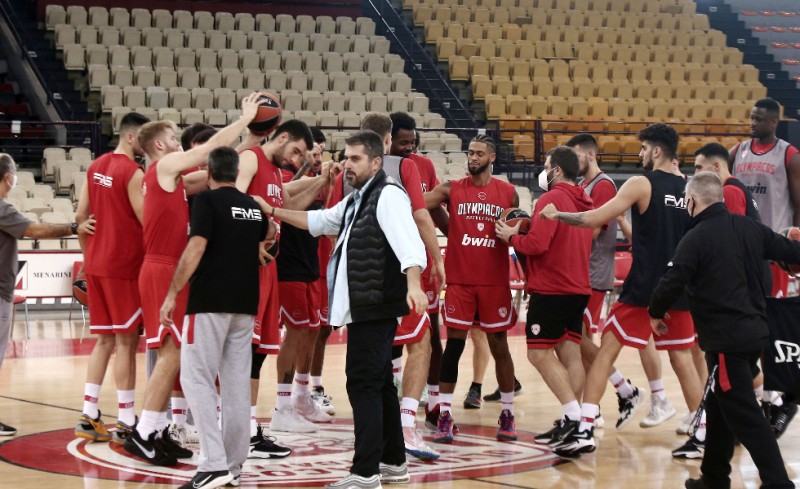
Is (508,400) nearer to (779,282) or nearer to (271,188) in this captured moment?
(271,188)

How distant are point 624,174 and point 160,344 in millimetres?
15227

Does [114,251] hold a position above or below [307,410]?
above

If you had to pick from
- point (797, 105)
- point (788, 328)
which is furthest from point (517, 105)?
point (788, 328)

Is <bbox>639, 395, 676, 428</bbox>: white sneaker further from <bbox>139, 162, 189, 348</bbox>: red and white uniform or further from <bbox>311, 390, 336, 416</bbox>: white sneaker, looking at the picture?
<bbox>139, 162, 189, 348</bbox>: red and white uniform

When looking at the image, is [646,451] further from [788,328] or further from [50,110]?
[50,110]

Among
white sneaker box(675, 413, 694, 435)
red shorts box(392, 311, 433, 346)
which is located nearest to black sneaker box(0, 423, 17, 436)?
red shorts box(392, 311, 433, 346)

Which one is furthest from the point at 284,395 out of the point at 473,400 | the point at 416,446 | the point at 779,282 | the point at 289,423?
the point at 779,282

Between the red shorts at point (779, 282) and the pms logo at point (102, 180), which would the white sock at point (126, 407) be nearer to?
the pms logo at point (102, 180)

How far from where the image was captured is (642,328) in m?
7.11

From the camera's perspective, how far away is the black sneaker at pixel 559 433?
684 centimetres

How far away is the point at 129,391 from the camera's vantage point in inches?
271

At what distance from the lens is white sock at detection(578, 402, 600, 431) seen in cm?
679

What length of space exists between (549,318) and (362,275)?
1.82 metres

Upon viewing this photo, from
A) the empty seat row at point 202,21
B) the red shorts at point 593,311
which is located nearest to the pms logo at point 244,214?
the red shorts at point 593,311
